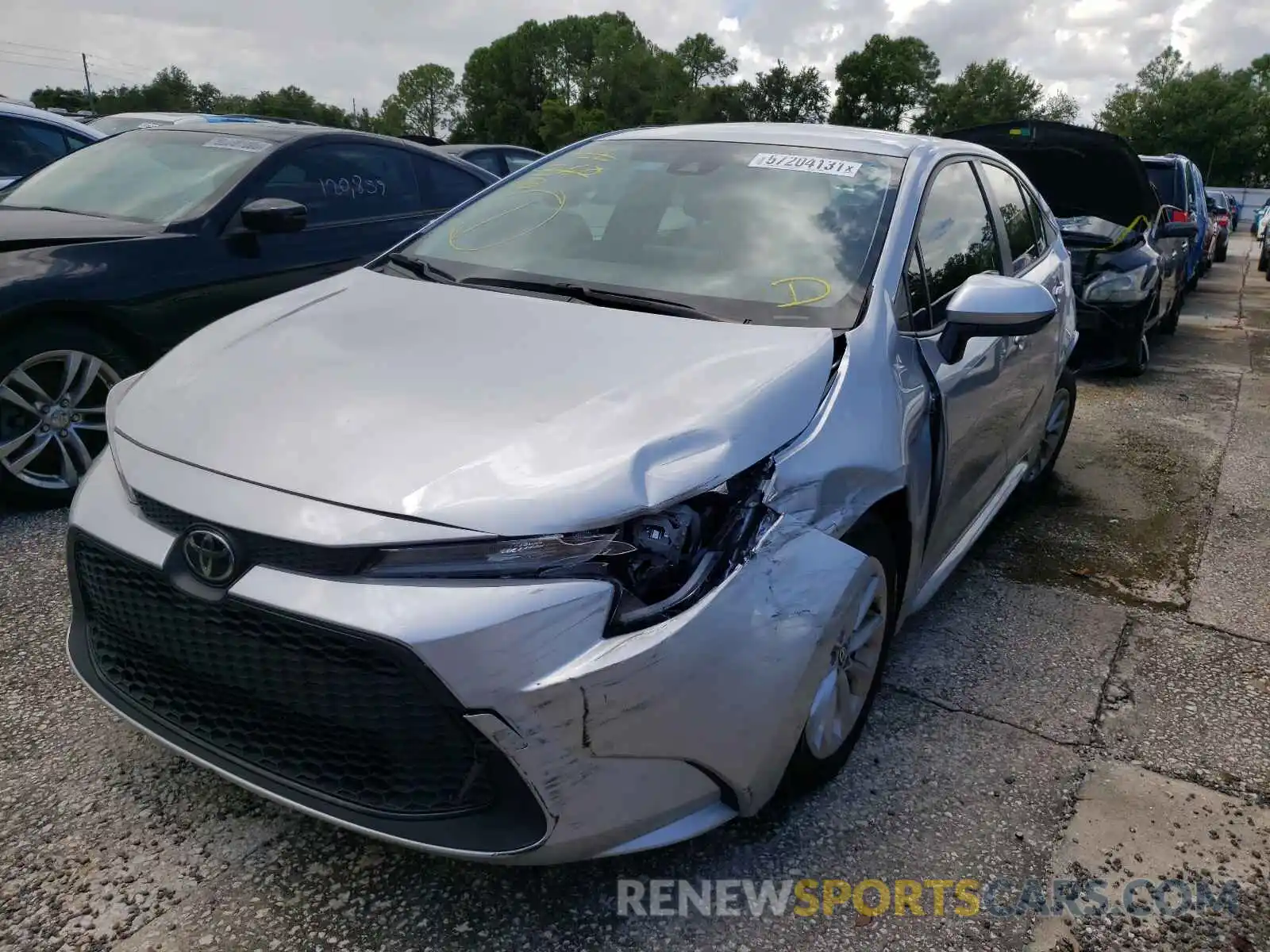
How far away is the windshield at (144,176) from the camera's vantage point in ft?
14.8

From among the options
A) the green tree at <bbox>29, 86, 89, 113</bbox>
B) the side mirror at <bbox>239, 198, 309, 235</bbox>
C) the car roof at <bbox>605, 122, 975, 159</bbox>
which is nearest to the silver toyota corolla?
the car roof at <bbox>605, 122, 975, 159</bbox>

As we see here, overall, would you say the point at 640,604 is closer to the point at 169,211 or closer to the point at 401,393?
the point at 401,393

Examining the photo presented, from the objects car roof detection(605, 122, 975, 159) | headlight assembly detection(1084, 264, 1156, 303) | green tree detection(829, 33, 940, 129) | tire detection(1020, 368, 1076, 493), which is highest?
green tree detection(829, 33, 940, 129)

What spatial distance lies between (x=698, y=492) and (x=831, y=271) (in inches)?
43.0

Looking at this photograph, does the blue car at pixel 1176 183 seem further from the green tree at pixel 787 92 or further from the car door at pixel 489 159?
the green tree at pixel 787 92

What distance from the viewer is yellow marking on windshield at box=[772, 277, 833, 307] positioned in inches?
101

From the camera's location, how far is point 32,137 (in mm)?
6645

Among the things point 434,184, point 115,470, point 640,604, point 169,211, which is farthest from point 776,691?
point 434,184

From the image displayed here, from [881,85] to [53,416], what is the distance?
81.6 meters

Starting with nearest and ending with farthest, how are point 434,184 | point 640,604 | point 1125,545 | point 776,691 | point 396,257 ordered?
1. point 640,604
2. point 776,691
3. point 396,257
4. point 1125,545
5. point 434,184

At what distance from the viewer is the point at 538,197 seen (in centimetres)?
327

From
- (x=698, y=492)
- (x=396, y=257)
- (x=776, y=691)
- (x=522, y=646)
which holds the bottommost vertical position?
(x=776, y=691)

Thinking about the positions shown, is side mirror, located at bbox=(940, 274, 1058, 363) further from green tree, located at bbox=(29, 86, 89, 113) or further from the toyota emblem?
green tree, located at bbox=(29, 86, 89, 113)

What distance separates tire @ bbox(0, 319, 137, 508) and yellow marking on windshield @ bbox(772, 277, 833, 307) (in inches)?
111
